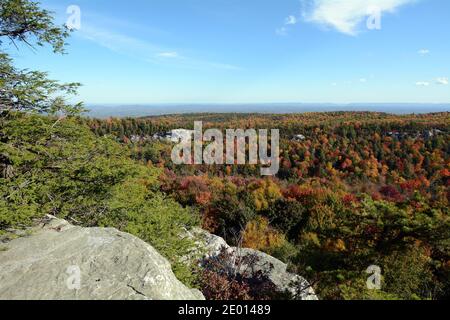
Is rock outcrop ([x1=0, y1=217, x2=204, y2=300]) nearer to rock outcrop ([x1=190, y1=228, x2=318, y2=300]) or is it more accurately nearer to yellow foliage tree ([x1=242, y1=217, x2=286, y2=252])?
rock outcrop ([x1=190, y1=228, x2=318, y2=300])

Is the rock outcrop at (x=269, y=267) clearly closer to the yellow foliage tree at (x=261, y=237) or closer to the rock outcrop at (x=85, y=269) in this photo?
the rock outcrop at (x=85, y=269)

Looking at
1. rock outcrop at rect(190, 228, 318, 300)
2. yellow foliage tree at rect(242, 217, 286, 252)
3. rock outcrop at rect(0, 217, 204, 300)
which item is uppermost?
rock outcrop at rect(0, 217, 204, 300)

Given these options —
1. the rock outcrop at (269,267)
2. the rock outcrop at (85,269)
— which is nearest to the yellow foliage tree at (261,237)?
the rock outcrop at (269,267)

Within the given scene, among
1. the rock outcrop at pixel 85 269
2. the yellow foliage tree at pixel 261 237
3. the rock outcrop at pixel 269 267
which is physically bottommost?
the yellow foliage tree at pixel 261 237

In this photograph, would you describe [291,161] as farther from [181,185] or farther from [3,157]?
[3,157]

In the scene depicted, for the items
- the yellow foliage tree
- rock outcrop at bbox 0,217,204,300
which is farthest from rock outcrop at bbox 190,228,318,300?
the yellow foliage tree

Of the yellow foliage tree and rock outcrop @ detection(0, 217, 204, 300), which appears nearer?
rock outcrop @ detection(0, 217, 204, 300)

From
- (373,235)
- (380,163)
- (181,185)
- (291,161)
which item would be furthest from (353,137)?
(373,235)

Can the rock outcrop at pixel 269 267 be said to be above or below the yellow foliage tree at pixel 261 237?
above
